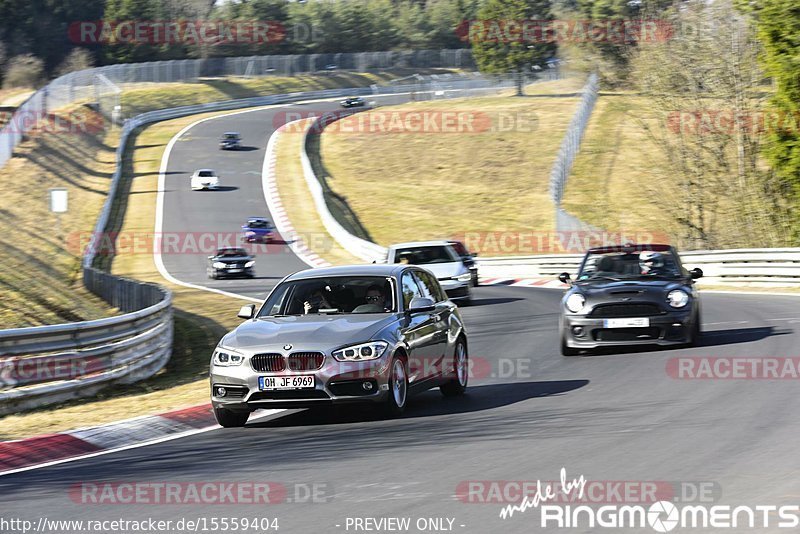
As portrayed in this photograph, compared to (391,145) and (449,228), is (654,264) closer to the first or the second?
(449,228)

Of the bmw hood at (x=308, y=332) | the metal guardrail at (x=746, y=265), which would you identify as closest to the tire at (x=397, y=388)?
the bmw hood at (x=308, y=332)

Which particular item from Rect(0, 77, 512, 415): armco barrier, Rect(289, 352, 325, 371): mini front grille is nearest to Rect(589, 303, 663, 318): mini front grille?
Rect(0, 77, 512, 415): armco barrier

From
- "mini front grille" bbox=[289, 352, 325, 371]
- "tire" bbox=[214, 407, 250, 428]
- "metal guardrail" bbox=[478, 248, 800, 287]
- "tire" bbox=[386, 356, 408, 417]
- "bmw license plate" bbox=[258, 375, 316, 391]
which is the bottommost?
"metal guardrail" bbox=[478, 248, 800, 287]

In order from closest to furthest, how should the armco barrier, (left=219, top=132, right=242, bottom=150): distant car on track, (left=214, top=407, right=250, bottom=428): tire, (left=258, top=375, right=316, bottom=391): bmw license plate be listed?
(left=258, top=375, right=316, bottom=391): bmw license plate → (left=214, top=407, right=250, bottom=428): tire → the armco barrier → (left=219, top=132, right=242, bottom=150): distant car on track

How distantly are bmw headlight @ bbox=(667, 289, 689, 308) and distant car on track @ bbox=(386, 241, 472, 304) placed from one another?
461 inches

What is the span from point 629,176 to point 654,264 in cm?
4526

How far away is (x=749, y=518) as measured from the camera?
629 centimetres

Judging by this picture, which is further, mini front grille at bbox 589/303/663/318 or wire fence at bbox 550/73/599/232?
wire fence at bbox 550/73/599/232

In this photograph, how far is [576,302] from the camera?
51.8ft

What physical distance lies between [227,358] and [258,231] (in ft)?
136

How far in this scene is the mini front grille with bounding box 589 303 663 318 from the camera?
1548 cm

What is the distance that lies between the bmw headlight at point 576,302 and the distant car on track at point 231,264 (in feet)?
91.9

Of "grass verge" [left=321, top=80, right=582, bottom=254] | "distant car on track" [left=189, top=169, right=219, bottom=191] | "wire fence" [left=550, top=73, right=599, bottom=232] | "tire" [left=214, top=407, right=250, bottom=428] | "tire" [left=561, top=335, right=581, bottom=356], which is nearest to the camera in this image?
"tire" [left=214, top=407, right=250, bottom=428]

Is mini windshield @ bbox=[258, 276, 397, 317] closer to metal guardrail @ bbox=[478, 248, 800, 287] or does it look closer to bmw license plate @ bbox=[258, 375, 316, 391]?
bmw license plate @ bbox=[258, 375, 316, 391]
